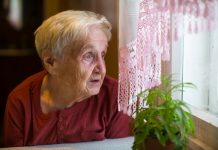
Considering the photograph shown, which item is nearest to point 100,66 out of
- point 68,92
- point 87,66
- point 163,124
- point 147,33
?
point 87,66

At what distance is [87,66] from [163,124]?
0.41 meters

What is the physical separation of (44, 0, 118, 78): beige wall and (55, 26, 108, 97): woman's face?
0.03 metres

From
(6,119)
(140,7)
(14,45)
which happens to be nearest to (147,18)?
(140,7)

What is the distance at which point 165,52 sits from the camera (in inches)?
42.0

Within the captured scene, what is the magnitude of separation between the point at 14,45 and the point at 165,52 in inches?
23.0

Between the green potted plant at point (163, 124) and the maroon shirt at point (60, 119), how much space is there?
0.30 meters

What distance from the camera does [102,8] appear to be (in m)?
1.30

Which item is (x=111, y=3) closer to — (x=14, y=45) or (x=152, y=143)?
(x=14, y=45)

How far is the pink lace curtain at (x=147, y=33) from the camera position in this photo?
92 cm

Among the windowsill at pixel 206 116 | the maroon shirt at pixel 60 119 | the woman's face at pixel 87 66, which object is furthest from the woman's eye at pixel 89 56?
the windowsill at pixel 206 116

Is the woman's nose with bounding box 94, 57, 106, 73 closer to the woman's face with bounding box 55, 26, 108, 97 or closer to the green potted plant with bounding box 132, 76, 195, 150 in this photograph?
the woman's face with bounding box 55, 26, 108, 97

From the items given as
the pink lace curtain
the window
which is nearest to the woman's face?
the pink lace curtain

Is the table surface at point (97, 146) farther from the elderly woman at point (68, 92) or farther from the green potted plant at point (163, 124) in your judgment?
the green potted plant at point (163, 124)

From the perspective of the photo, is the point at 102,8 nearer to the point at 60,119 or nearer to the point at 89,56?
the point at 89,56
